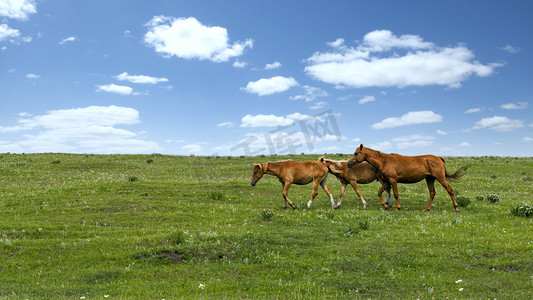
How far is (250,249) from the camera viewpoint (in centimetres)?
1219

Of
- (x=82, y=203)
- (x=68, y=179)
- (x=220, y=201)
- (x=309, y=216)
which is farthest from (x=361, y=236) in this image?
(x=68, y=179)

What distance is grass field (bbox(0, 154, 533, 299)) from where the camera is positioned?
9.66 metres

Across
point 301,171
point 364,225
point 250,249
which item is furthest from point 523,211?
point 250,249

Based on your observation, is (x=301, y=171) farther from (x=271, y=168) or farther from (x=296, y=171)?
(x=271, y=168)

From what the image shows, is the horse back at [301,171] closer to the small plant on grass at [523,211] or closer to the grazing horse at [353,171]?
the grazing horse at [353,171]

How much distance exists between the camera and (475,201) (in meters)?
22.7

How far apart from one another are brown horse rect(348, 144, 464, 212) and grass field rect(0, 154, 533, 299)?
5.07 ft

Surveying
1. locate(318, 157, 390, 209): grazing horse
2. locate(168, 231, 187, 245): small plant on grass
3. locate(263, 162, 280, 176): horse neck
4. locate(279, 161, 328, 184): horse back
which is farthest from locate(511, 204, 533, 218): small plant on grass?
locate(168, 231, 187, 245): small plant on grass

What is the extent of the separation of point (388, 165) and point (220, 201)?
31.4ft

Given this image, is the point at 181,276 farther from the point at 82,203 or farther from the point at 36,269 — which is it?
the point at 82,203

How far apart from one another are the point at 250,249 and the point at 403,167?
37.7ft

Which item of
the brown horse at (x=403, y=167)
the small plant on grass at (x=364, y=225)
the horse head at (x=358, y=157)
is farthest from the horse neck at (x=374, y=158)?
the small plant on grass at (x=364, y=225)

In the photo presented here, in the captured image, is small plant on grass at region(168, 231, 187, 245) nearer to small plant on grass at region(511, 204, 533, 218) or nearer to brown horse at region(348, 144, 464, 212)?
brown horse at region(348, 144, 464, 212)

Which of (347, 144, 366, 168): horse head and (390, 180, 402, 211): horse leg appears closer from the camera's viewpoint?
(390, 180, 402, 211): horse leg
